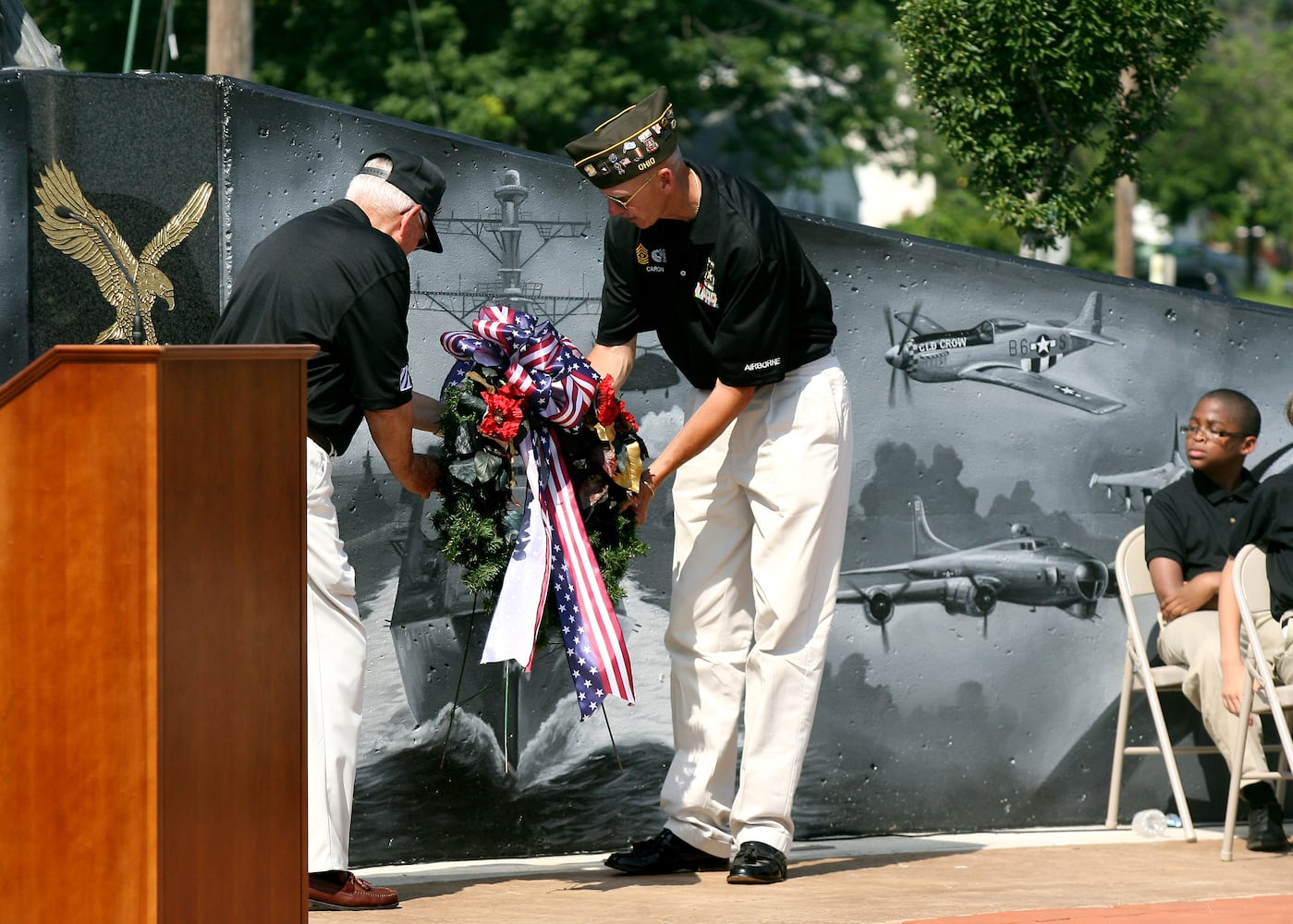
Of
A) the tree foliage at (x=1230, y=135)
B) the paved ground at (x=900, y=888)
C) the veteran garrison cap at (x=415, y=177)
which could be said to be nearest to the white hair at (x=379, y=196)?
the veteran garrison cap at (x=415, y=177)

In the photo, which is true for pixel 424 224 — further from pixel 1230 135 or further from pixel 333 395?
pixel 1230 135

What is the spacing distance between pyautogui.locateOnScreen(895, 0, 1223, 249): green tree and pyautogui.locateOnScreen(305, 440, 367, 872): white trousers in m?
3.79

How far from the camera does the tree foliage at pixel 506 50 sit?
22.6 m

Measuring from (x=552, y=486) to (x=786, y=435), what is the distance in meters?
0.70

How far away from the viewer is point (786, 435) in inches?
195

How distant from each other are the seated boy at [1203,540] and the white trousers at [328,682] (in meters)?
3.09

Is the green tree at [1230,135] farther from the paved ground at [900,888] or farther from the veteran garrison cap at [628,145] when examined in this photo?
the veteran garrison cap at [628,145]

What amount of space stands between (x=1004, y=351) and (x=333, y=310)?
8.87 ft

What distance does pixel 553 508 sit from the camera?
4848 mm

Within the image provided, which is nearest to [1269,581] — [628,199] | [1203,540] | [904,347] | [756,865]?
[1203,540]

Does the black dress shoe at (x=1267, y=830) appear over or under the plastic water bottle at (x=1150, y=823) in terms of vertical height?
over

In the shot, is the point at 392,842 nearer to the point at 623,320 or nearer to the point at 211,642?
the point at 623,320

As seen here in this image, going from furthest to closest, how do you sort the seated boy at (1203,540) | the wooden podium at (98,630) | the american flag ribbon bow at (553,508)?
the seated boy at (1203,540), the american flag ribbon bow at (553,508), the wooden podium at (98,630)

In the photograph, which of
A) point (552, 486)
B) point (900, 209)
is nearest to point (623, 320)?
point (552, 486)
